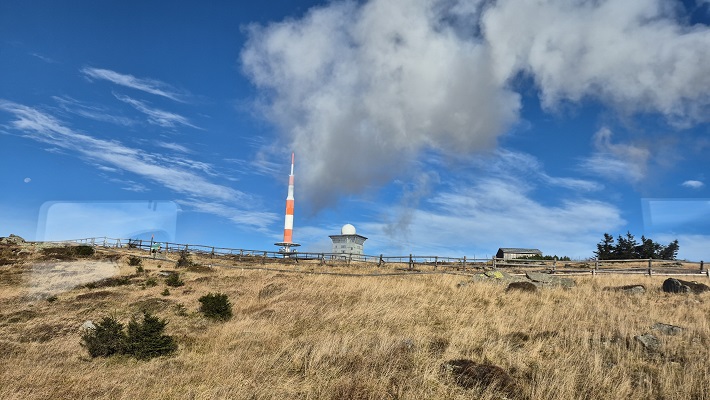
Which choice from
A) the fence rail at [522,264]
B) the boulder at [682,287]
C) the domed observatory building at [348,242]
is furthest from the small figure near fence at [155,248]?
the boulder at [682,287]

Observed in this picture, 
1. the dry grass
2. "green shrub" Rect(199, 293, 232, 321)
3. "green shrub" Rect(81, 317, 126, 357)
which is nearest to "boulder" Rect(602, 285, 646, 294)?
the dry grass

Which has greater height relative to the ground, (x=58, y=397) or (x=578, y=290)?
(x=578, y=290)

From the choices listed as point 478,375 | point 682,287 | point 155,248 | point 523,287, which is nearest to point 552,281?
point 523,287

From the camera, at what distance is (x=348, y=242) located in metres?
66.0

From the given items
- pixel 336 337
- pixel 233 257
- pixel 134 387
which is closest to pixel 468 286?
pixel 336 337

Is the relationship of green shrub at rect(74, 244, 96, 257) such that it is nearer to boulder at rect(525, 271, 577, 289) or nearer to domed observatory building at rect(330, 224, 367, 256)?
domed observatory building at rect(330, 224, 367, 256)

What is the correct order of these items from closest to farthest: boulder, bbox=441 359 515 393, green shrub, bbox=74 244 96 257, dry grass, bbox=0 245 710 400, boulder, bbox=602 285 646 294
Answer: dry grass, bbox=0 245 710 400, boulder, bbox=441 359 515 393, boulder, bbox=602 285 646 294, green shrub, bbox=74 244 96 257

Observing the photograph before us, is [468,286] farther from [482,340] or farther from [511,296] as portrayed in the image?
[482,340]

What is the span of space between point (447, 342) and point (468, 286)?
11933 millimetres

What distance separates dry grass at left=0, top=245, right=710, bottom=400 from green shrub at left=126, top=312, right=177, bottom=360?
48 cm

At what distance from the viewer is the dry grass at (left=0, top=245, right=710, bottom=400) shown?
702cm

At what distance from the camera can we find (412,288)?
21.2 metres

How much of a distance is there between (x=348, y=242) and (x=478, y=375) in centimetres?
5867

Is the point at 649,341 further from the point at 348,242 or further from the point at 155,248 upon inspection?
the point at 348,242
